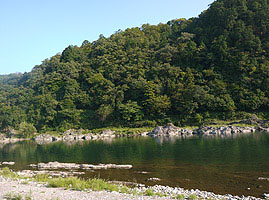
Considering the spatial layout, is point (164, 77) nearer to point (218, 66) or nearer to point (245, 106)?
point (218, 66)

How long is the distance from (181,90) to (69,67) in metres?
47.5

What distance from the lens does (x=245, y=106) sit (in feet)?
226

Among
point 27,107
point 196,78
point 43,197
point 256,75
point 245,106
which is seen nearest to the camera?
point 43,197

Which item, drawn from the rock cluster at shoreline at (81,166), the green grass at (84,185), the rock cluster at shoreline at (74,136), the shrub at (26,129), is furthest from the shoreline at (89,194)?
the shrub at (26,129)

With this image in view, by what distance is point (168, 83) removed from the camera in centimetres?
8169

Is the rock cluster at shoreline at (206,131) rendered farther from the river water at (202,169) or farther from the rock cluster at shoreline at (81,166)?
the rock cluster at shoreline at (81,166)

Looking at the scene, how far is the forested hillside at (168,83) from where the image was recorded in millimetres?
72812

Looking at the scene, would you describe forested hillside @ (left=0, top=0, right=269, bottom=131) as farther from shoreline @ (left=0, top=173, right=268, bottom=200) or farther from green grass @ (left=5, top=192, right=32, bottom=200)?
green grass @ (left=5, top=192, right=32, bottom=200)

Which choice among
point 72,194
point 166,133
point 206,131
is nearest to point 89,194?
point 72,194

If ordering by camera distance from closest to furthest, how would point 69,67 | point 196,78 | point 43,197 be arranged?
point 43,197
point 196,78
point 69,67

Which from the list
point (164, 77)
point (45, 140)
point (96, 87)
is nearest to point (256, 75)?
point (164, 77)

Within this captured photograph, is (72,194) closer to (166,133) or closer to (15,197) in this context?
(15,197)

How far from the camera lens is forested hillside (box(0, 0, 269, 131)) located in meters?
72.8

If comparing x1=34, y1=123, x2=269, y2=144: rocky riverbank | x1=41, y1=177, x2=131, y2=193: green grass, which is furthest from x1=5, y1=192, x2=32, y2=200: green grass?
x1=34, y1=123, x2=269, y2=144: rocky riverbank
